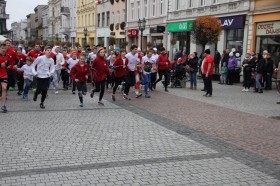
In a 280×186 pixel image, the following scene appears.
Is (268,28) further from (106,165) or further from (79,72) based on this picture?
(106,165)

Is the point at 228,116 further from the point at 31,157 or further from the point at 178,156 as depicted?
the point at 31,157

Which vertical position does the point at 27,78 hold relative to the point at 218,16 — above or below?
below

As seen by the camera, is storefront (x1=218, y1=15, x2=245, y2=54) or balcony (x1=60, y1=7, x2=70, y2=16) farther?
balcony (x1=60, y1=7, x2=70, y2=16)

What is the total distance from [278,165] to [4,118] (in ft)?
20.8

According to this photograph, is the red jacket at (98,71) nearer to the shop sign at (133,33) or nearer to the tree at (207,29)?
the tree at (207,29)

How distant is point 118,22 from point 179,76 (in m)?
31.5

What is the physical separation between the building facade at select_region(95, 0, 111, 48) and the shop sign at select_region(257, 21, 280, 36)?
29950 mm

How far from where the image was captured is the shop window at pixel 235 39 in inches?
961

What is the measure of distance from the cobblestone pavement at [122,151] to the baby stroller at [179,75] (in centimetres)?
716

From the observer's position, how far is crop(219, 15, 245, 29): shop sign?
936 inches

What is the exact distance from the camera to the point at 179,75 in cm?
1748

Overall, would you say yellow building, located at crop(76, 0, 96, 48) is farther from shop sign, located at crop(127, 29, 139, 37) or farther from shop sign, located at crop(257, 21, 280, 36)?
shop sign, located at crop(257, 21, 280, 36)

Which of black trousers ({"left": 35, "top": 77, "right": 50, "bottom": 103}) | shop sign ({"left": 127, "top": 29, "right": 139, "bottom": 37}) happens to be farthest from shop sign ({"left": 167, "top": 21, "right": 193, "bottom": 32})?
black trousers ({"left": 35, "top": 77, "right": 50, "bottom": 103})

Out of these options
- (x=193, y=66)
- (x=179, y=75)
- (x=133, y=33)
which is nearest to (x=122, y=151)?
(x=193, y=66)
